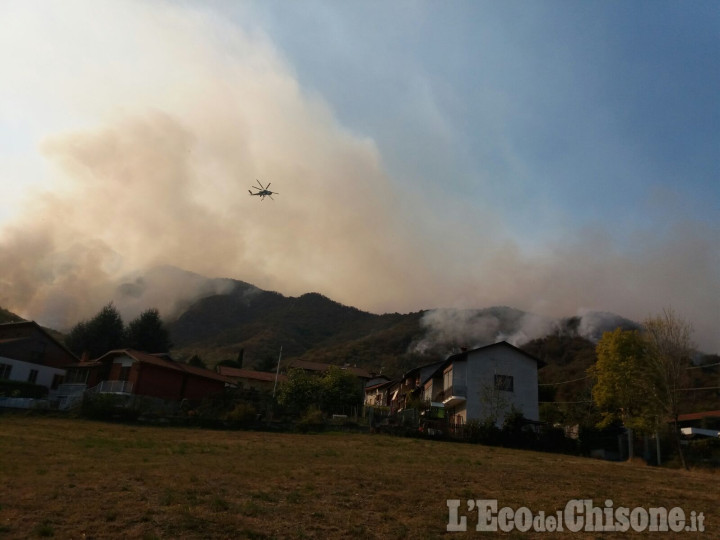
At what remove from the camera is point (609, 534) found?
11.2 m

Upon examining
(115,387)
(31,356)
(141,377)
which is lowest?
(115,387)

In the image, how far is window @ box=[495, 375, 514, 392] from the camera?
160 ft

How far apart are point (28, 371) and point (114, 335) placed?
74.1 ft

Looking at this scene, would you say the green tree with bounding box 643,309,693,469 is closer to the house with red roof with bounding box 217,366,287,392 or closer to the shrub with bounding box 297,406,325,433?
the shrub with bounding box 297,406,325,433

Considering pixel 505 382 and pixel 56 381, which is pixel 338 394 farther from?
pixel 56 381

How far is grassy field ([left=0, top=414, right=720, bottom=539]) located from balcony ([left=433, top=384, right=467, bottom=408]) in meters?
23.3

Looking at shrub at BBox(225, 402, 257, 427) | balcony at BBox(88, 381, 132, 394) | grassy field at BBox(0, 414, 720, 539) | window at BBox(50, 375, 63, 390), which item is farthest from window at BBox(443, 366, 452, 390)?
window at BBox(50, 375, 63, 390)

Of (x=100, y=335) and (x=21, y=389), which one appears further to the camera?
(x=100, y=335)

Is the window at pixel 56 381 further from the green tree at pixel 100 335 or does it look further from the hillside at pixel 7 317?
the hillside at pixel 7 317

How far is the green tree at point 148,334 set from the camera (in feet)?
256

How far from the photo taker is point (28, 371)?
54938 millimetres

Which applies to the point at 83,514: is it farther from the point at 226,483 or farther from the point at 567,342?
the point at 567,342

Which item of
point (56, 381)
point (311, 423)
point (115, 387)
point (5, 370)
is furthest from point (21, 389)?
point (311, 423)

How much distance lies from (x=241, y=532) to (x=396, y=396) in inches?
2641
